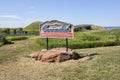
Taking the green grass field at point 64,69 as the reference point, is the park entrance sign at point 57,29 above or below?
above

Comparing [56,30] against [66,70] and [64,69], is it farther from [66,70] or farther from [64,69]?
[66,70]

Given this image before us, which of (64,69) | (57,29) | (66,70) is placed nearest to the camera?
(66,70)

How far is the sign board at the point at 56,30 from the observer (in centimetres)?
1683

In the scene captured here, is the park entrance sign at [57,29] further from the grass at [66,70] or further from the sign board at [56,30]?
the grass at [66,70]

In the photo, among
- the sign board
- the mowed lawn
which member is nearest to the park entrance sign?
the sign board

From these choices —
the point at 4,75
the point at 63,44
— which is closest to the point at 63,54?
the point at 4,75

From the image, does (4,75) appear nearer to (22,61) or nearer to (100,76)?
(22,61)

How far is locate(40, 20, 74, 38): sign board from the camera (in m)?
16.8

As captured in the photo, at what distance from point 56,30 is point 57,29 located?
0.35 ft

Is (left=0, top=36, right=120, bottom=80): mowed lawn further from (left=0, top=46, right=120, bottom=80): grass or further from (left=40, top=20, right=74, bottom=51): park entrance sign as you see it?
(left=40, top=20, right=74, bottom=51): park entrance sign

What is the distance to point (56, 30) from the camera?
17.3 metres

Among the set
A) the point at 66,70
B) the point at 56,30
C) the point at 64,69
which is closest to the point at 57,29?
the point at 56,30

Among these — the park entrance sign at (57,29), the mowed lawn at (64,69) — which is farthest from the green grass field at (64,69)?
the park entrance sign at (57,29)

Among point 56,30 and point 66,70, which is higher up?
point 56,30
